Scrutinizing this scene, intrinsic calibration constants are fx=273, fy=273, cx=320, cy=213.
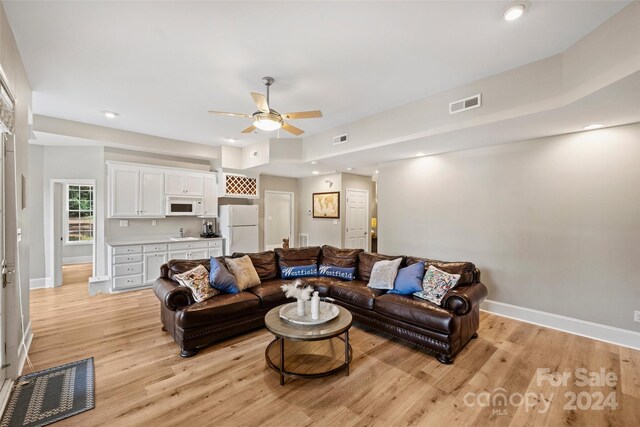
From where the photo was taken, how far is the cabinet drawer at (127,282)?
5.03 meters

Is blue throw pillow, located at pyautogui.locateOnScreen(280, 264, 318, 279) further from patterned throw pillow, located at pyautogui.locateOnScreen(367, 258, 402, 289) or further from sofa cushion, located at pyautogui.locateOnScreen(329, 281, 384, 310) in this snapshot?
patterned throw pillow, located at pyautogui.locateOnScreen(367, 258, 402, 289)

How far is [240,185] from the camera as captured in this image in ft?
22.1

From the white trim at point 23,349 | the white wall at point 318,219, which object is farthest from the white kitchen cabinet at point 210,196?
the white trim at point 23,349

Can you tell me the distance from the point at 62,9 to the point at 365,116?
11.8ft

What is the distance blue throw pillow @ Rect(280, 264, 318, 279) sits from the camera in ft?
13.8

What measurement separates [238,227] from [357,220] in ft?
10.2

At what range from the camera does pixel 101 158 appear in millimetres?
5344

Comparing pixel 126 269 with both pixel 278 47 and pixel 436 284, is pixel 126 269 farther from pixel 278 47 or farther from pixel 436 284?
pixel 436 284

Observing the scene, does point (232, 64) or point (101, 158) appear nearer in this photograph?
point (232, 64)

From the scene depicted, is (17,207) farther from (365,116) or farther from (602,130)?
(602,130)

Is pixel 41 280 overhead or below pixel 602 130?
below

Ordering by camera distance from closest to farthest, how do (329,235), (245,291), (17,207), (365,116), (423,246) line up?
(17,207) < (245,291) < (365,116) < (423,246) < (329,235)

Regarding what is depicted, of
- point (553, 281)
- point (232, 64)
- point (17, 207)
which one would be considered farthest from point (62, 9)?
point (553, 281)

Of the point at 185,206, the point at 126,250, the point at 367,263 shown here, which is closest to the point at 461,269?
the point at 367,263
